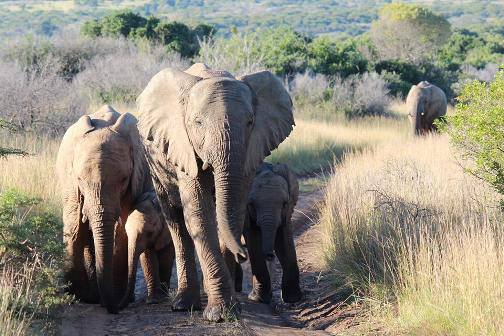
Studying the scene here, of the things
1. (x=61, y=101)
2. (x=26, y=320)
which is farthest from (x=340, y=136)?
(x=26, y=320)

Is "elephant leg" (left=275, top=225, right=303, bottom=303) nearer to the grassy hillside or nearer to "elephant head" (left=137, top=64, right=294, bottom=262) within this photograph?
"elephant head" (left=137, top=64, right=294, bottom=262)

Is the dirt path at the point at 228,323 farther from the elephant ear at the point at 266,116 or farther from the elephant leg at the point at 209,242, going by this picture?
the elephant ear at the point at 266,116

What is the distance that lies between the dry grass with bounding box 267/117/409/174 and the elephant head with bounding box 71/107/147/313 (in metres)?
9.28

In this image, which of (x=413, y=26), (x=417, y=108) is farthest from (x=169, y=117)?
(x=413, y=26)

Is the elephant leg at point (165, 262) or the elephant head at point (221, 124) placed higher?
the elephant head at point (221, 124)

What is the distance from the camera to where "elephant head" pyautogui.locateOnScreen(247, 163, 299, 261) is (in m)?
9.45

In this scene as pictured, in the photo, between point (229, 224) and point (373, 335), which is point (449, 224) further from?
point (229, 224)

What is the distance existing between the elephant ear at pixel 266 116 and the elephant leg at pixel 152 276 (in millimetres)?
1781

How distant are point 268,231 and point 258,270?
0.38 m

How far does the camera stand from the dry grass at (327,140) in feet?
65.1

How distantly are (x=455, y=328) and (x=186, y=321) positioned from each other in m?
2.28

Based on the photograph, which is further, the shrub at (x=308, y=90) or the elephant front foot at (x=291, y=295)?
the shrub at (x=308, y=90)

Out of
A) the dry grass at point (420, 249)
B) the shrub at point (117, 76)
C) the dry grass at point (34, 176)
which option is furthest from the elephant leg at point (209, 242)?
the shrub at point (117, 76)

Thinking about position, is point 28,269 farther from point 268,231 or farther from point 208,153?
point 268,231
